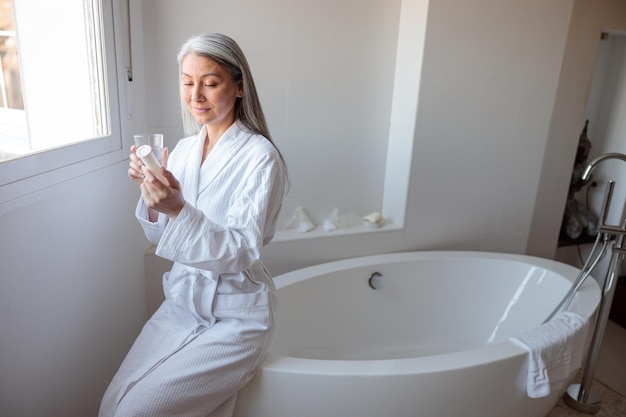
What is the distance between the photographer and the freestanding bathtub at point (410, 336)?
1.35m

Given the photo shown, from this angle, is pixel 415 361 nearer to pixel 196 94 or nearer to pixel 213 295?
pixel 213 295

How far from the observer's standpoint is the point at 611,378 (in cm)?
228

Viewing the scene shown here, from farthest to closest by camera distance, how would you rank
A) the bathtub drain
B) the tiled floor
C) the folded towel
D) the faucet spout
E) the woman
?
1. the bathtub drain
2. the tiled floor
3. the faucet spout
4. the folded towel
5. the woman

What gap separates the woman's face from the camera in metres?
1.12

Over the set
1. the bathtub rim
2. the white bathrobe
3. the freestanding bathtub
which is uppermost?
the white bathrobe

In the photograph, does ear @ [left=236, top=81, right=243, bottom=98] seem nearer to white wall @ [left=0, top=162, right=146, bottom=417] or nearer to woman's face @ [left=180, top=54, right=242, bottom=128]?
woman's face @ [left=180, top=54, right=242, bottom=128]

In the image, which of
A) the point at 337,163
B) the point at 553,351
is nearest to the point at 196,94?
the point at 337,163

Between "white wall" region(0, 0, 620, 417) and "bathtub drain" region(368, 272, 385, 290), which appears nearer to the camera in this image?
"white wall" region(0, 0, 620, 417)

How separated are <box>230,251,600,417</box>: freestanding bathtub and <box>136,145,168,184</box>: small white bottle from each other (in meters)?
0.67

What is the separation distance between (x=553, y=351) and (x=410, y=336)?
0.80 meters

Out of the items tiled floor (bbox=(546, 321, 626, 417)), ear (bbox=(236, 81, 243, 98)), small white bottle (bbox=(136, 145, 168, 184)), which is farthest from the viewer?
tiled floor (bbox=(546, 321, 626, 417))

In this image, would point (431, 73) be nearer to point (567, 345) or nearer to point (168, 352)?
point (567, 345)

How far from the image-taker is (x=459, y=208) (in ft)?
8.21

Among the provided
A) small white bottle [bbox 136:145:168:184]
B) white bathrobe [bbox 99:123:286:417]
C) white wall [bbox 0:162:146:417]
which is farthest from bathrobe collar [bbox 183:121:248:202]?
white wall [bbox 0:162:146:417]
